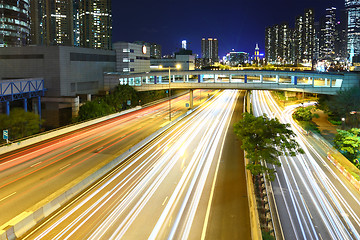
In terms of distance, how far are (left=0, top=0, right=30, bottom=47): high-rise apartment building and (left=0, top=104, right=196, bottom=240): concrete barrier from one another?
115m

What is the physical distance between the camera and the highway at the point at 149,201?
17078mm

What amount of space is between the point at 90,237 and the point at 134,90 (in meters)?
58.6

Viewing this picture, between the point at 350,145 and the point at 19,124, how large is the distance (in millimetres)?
40059

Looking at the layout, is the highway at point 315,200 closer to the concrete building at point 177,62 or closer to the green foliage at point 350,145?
the green foliage at point 350,145

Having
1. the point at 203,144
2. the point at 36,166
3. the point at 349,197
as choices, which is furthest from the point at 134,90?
the point at 349,197

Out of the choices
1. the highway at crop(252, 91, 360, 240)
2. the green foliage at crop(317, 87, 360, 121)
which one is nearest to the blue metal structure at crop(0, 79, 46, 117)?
the highway at crop(252, 91, 360, 240)

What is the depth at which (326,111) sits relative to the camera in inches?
2443

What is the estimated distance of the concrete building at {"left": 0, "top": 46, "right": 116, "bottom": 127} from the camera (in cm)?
6675

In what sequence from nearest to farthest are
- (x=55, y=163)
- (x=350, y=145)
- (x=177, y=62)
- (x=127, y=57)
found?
(x=55, y=163)
(x=350, y=145)
(x=127, y=57)
(x=177, y=62)

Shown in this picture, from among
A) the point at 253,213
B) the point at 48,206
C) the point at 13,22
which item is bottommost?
the point at 253,213

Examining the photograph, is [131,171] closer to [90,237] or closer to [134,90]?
[90,237]

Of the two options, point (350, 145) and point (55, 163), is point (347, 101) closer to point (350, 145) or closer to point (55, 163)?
point (350, 145)

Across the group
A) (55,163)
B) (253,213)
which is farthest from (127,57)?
(253,213)

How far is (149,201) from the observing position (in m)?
21.0
